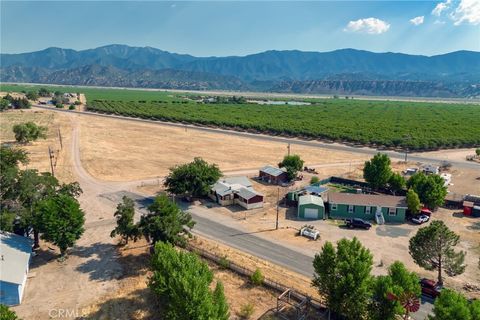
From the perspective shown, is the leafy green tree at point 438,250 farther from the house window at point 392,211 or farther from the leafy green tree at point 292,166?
the leafy green tree at point 292,166

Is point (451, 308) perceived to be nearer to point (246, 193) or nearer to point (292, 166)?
point (246, 193)

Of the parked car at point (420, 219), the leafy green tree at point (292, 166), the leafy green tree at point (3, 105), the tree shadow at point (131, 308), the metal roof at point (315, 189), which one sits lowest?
the tree shadow at point (131, 308)

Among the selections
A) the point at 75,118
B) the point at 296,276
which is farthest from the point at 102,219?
the point at 75,118

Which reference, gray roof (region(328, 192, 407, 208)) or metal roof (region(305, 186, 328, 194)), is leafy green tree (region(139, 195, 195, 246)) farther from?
metal roof (region(305, 186, 328, 194))

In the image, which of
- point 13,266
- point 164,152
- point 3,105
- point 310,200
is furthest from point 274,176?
point 3,105

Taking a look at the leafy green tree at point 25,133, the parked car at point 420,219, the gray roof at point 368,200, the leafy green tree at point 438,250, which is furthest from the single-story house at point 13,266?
the leafy green tree at point 25,133

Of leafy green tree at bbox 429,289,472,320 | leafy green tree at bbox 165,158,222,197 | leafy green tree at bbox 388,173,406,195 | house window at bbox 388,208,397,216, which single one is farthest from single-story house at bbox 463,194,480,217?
leafy green tree at bbox 165,158,222,197
